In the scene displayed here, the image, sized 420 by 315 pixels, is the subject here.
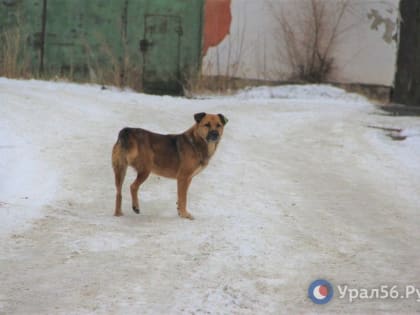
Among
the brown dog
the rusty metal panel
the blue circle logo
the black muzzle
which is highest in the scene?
the rusty metal panel

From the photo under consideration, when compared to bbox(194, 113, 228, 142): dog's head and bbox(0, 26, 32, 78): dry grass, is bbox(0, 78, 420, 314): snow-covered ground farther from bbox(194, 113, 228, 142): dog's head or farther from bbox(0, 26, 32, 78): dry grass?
bbox(0, 26, 32, 78): dry grass

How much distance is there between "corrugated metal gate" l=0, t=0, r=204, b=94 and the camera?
57.5 feet

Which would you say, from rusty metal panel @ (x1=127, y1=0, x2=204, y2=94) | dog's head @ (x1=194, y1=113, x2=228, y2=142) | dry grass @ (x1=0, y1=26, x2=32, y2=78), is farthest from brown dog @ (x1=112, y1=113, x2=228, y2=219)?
rusty metal panel @ (x1=127, y1=0, x2=204, y2=94)

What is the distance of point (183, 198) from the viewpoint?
25.9 ft

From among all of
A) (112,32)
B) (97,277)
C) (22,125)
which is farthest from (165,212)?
(112,32)

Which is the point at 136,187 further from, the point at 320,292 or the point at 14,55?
the point at 14,55

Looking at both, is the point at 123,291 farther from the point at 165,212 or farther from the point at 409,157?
the point at 409,157

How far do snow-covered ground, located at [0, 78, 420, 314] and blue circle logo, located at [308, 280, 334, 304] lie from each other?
0.20ft

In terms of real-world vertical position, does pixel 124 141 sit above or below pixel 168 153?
above

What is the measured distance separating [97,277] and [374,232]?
2.95 m

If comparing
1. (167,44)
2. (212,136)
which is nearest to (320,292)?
(212,136)

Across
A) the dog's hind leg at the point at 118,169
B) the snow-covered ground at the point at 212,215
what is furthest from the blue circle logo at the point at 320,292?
the dog's hind leg at the point at 118,169

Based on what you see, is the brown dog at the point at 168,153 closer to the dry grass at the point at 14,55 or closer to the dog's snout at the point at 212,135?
the dog's snout at the point at 212,135

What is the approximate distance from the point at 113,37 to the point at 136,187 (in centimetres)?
1008
